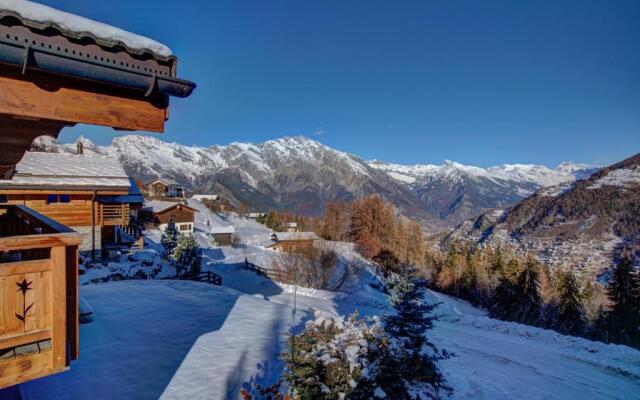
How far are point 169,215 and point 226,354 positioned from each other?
33.5 m

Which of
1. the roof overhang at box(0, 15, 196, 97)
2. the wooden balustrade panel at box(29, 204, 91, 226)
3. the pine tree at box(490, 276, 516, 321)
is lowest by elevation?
the pine tree at box(490, 276, 516, 321)

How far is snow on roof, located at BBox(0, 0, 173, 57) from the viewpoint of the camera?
2.08 meters

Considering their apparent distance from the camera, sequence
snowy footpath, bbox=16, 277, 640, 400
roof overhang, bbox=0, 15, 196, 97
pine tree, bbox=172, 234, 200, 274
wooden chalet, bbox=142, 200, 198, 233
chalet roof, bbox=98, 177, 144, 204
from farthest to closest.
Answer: wooden chalet, bbox=142, 200, 198, 233
pine tree, bbox=172, 234, 200, 274
chalet roof, bbox=98, 177, 144, 204
snowy footpath, bbox=16, 277, 640, 400
roof overhang, bbox=0, 15, 196, 97

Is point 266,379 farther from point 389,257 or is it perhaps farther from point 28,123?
point 389,257

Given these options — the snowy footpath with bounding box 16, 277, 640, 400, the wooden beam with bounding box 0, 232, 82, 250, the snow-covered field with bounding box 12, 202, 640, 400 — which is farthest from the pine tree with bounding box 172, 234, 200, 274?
the wooden beam with bounding box 0, 232, 82, 250

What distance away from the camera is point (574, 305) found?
90.4 feet

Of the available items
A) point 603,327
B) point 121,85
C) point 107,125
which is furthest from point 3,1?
point 603,327

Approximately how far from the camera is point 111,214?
15.8 m

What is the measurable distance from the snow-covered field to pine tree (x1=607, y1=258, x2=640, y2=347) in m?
15.9

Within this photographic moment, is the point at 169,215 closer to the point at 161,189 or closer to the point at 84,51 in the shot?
the point at 161,189

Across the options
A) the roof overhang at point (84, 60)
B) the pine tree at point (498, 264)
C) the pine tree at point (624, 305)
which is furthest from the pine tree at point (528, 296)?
the roof overhang at point (84, 60)

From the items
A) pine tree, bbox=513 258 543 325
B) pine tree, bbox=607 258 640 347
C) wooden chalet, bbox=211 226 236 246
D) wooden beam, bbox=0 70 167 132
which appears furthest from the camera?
wooden chalet, bbox=211 226 236 246

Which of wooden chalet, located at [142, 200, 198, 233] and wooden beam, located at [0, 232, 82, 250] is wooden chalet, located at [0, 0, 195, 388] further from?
wooden chalet, located at [142, 200, 198, 233]

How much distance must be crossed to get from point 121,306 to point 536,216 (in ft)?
567
